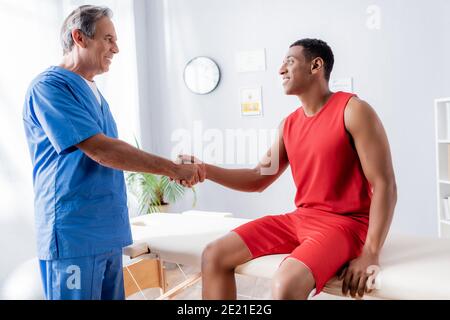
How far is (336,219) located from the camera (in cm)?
152

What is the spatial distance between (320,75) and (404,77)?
65.1 inches

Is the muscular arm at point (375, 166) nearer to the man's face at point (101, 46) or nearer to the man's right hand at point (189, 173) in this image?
the man's right hand at point (189, 173)

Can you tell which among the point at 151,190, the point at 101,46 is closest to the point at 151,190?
the point at 151,190

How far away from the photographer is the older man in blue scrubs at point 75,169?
4.55ft

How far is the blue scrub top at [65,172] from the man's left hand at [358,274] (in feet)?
2.73

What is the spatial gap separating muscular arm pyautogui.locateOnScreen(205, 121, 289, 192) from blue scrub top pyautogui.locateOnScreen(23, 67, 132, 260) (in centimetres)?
64

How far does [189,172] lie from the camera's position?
73.4 inches

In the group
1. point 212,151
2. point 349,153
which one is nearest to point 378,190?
point 349,153

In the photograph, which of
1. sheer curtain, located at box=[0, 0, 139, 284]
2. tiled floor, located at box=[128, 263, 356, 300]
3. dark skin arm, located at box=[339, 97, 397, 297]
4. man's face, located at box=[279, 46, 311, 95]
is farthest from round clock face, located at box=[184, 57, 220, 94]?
dark skin arm, located at box=[339, 97, 397, 297]

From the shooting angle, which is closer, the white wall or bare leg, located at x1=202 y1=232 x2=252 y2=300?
bare leg, located at x1=202 y1=232 x2=252 y2=300

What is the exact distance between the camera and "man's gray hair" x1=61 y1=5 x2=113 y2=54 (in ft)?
5.06

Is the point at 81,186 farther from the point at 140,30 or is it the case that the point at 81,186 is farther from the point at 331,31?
the point at 140,30

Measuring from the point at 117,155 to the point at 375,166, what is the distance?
91 cm

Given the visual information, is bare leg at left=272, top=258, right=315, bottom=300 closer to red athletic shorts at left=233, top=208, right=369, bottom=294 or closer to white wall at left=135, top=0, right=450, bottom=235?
red athletic shorts at left=233, top=208, right=369, bottom=294
